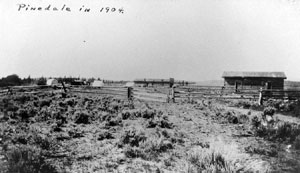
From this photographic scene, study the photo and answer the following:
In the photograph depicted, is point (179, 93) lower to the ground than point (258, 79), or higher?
lower

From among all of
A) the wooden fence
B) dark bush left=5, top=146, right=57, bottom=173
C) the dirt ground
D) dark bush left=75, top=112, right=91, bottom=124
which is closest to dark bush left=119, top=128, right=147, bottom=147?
the dirt ground

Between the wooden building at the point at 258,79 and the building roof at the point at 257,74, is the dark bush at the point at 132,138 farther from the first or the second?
the building roof at the point at 257,74

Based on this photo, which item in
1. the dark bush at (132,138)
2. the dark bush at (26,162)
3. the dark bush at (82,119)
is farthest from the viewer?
the dark bush at (82,119)

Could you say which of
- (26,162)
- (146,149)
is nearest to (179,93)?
(146,149)

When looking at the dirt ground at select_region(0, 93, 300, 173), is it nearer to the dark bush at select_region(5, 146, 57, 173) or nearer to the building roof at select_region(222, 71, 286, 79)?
the dark bush at select_region(5, 146, 57, 173)

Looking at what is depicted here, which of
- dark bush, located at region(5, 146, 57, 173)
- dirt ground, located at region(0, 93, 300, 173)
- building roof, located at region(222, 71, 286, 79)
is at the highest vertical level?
building roof, located at region(222, 71, 286, 79)

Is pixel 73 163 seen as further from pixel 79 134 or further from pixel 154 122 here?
pixel 154 122

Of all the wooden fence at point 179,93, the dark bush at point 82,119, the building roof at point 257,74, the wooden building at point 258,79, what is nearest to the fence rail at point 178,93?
the wooden fence at point 179,93

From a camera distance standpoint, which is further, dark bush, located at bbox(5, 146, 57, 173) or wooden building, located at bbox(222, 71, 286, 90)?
wooden building, located at bbox(222, 71, 286, 90)

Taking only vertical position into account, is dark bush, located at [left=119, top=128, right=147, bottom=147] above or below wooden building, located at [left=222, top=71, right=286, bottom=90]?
below

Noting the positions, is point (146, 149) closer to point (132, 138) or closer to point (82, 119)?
point (132, 138)

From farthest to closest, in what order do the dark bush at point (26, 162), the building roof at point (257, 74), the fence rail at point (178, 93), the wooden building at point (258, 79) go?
the building roof at point (257, 74)
the wooden building at point (258, 79)
the fence rail at point (178, 93)
the dark bush at point (26, 162)

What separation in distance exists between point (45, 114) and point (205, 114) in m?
8.04

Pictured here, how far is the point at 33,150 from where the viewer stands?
4.82 metres
